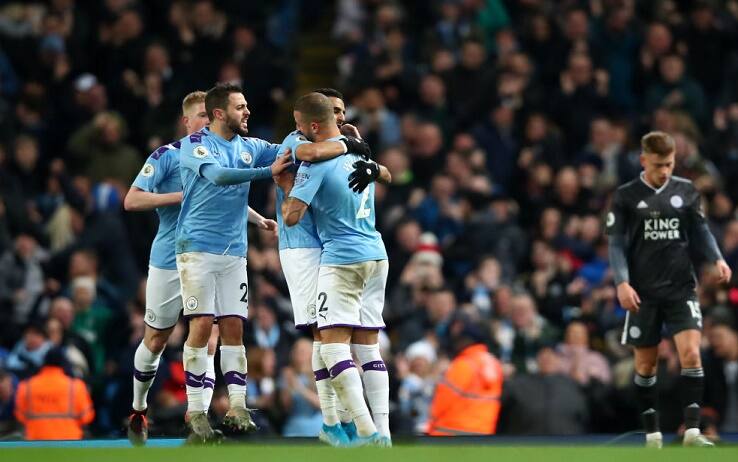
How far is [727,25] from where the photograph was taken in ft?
70.6

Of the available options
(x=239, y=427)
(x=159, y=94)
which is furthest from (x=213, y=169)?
(x=159, y=94)

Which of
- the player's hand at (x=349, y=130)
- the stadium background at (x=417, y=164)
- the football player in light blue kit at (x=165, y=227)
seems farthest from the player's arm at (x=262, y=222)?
the stadium background at (x=417, y=164)

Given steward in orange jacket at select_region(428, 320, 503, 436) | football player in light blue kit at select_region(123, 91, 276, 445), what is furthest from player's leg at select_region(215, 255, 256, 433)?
steward in orange jacket at select_region(428, 320, 503, 436)

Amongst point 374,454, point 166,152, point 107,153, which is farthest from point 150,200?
point 107,153

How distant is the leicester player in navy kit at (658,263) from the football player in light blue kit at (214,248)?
2.79m

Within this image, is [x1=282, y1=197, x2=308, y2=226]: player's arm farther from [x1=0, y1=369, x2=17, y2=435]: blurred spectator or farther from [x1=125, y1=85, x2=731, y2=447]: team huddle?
[x1=0, y1=369, x2=17, y2=435]: blurred spectator

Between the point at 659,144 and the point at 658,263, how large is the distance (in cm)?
87

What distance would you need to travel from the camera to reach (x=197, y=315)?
11172 mm

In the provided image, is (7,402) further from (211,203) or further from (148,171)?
(211,203)

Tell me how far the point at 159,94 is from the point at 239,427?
33.4 feet

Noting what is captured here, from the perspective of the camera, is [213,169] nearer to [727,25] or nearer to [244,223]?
[244,223]

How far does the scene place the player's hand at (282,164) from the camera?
1080 centimetres

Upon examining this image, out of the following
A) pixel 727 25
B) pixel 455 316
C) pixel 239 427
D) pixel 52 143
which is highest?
pixel 727 25

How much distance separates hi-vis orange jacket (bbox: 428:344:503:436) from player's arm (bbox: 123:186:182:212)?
4.20 m
